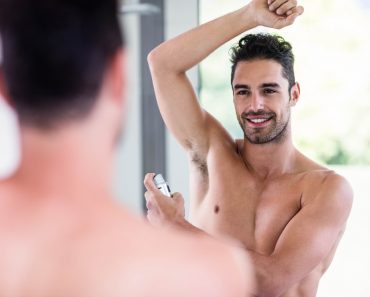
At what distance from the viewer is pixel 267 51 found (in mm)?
1737

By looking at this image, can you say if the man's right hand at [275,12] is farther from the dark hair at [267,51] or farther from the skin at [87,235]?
the skin at [87,235]

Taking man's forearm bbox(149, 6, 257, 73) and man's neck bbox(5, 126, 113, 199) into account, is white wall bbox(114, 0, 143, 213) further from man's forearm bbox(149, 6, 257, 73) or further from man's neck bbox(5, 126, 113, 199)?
man's neck bbox(5, 126, 113, 199)

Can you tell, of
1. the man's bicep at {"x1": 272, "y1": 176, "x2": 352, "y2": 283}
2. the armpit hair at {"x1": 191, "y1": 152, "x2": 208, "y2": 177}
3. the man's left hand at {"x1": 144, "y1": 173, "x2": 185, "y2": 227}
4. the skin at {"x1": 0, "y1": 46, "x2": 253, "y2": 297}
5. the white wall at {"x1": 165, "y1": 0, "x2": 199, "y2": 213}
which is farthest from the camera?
the white wall at {"x1": 165, "y1": 0, "x2": 199, "y2": 213}

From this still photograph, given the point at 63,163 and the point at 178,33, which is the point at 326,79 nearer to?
the point at 178,33

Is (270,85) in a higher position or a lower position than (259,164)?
higher

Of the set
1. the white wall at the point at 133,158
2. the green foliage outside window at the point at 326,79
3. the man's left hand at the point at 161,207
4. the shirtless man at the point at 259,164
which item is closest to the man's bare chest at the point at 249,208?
the shirtless man at the point at 259,164

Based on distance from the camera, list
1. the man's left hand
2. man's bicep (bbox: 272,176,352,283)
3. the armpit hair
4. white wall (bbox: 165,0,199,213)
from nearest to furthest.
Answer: the man's left hand
man's bicep (bbox: 272,176,352,283)
the armpit hair
white wall (bbox: 165,0,199,213)

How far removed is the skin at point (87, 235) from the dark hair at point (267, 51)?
3.99 ft

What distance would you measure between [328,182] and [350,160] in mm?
1049

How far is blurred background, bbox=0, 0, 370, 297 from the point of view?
257 centimetres

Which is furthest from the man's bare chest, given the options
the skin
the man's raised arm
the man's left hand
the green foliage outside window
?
the skin

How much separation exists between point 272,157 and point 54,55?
1296mm

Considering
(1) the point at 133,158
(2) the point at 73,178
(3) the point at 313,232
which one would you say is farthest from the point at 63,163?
(1) the point at 133,158

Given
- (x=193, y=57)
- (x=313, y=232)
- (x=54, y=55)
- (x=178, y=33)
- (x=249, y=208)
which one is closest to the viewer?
(x=54, y=55)
